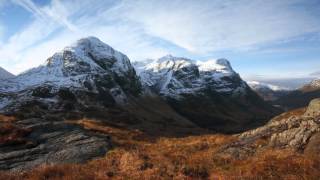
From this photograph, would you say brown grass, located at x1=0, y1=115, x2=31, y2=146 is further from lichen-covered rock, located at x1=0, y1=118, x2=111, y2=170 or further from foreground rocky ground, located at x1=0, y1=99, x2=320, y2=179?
foreground rocky ground, located at x1=0, y1=99, x2=320, y2=179

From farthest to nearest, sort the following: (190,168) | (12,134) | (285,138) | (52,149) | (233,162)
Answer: (12,134) → (52,149) → (285,138) → (233,162) → (190,168)

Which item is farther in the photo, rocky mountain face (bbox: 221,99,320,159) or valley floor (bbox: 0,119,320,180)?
rocky mountain face (bbox: 221,99,320,159)

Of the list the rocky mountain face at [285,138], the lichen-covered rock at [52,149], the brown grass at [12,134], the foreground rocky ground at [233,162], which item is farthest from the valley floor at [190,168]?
the brown grass at [12,134]

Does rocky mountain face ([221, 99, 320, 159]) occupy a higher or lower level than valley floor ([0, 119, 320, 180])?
higher

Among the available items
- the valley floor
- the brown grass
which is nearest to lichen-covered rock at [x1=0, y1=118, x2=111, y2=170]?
the brown grass

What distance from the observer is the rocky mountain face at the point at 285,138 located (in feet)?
77.8

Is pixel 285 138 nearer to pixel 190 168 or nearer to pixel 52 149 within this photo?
pixel 190 168

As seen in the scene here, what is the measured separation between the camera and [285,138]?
25625mm

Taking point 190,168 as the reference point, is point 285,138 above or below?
above

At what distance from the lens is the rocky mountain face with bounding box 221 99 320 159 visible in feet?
77.8

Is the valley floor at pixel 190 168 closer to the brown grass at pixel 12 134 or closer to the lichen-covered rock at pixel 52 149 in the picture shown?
the lichen-covered rock at pixel 52 149

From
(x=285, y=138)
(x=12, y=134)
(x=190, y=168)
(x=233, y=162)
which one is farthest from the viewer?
(x=12, y=134)

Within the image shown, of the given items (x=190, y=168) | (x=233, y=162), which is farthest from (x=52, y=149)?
(x=233, y=162)

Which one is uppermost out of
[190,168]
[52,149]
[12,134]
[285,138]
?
[12,134]
